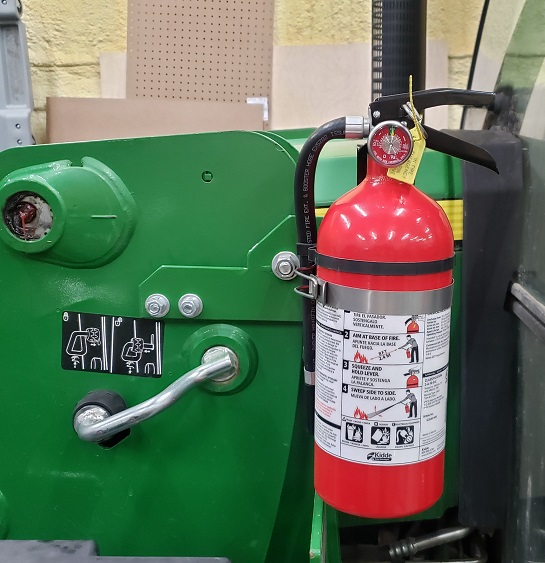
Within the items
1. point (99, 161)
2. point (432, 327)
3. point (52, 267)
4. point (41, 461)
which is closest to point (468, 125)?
point (432, 327)

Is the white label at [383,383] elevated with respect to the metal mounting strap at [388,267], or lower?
lower

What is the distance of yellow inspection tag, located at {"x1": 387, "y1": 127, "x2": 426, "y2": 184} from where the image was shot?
0.64 metres

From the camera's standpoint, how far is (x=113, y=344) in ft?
2.67

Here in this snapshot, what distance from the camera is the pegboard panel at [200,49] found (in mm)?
1946

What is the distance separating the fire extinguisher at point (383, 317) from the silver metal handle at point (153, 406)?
0.50 feet

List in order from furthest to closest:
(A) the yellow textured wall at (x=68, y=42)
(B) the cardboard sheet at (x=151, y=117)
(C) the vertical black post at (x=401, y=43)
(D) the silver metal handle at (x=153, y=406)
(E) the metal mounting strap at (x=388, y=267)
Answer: (A) the yellow textured wall at (x=68, y=42), (B) the cardboard sheet at (x=151, y=117), (C) the vertical black post at (x=401, y=43), (D) the silver metal handle at (x=153, y=406), (E) the metal mounting strap at (x=388, y=267)

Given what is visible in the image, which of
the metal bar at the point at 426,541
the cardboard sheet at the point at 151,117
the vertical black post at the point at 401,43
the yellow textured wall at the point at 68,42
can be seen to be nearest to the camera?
the metal bar at the point at 426,541

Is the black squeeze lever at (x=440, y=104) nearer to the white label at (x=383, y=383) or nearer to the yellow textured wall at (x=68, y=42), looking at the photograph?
the white label at (x=383, y=383)

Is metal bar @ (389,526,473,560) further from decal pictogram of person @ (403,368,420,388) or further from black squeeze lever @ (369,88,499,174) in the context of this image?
black squeeze lever @ (369,88,499,174)

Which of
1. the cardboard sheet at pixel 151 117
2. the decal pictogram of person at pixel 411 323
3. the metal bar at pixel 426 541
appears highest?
the cardboard sheet at pixel 151 117

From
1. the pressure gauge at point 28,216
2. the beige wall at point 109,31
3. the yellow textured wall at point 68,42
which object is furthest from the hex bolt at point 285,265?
the yellow textured wall at point 68,42

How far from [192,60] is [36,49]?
0.65 m

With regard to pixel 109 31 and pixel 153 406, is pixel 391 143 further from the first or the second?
pixel 109 31

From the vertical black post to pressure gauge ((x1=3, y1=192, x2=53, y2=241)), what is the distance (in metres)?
0.69
